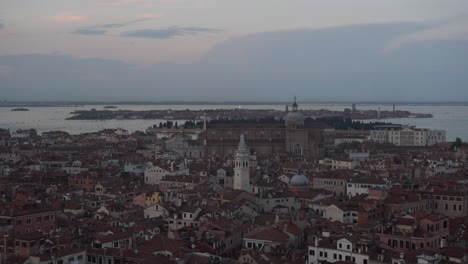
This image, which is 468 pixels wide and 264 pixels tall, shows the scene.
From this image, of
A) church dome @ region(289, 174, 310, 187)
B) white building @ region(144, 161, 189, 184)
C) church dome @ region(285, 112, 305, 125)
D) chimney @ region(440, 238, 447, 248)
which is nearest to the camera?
chimney @ region(440, 238, 447, 248)

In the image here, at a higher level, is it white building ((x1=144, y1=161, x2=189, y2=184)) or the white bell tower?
the white bell tower

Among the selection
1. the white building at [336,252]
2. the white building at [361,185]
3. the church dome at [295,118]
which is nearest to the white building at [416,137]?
the church dome at [295,118]

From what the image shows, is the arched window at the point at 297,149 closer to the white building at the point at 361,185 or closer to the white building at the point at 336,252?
the white building at the point at 361,185

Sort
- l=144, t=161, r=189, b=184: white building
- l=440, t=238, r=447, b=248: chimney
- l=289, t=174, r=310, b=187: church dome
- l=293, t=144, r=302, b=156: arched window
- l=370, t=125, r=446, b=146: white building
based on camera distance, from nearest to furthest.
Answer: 1. l=440, t=238, r=447, b=248: chimney
2. l=289, t=174, r=310, b=187: church dome
3. l=144, t=161, r=189, b=184: white building
4. l=293, t=144, r=302, b=156: arched window
5. l=370, t=125, r=446, b=146: white building

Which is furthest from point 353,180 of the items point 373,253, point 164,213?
point 373,253

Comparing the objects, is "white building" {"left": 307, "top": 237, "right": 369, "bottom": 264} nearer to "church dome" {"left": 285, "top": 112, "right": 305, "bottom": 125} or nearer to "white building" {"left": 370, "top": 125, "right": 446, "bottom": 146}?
"church dome" {"left": 285, "top": 112, "right": 305, "bottom": 125}

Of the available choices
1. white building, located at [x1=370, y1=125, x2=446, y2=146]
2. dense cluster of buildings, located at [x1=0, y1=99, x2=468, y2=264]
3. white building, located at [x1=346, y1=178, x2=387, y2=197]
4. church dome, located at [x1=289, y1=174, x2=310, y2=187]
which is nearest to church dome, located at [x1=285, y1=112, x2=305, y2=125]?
dense cluster of buildings, located at [x1=0, y1=99, x2=468, y2=264]

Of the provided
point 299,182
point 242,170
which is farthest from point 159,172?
point 299,182
